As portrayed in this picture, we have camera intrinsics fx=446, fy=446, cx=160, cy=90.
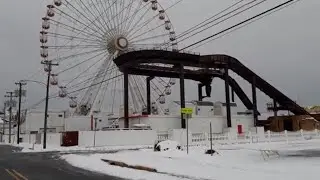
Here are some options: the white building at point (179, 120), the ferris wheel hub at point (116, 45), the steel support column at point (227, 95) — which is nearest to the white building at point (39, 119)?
the white building at point (179, 120)

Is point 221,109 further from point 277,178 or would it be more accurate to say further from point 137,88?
point 277,178

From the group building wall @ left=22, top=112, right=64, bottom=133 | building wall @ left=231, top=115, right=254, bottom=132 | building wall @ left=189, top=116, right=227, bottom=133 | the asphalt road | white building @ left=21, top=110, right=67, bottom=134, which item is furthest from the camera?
white building @ left=21, top=110, right=67, bottom=134

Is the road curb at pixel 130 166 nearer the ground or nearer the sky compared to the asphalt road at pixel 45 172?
nearer the sky

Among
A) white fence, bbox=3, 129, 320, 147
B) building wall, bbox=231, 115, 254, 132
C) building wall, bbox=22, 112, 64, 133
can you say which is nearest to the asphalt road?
white fence, bbox=3, 129, 320, 147

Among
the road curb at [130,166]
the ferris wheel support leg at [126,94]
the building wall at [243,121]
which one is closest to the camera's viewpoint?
the road curb at [130,166]

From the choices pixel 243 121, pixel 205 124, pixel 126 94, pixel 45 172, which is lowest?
pixel 45 172

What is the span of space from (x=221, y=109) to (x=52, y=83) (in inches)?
1286

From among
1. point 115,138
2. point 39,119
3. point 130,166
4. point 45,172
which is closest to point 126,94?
point 115,138

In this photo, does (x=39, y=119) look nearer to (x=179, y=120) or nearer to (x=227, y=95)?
(x=179, y=120)

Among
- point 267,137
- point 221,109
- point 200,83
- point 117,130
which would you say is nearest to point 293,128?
point 221,109

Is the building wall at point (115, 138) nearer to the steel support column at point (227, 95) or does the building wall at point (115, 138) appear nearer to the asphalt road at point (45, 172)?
the steel support column at point (227, 95)

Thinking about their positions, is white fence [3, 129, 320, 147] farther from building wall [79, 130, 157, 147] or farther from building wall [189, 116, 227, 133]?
building wall [189, 116, 227, 133]

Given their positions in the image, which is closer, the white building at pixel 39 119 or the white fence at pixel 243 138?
the white fence at pixel 243 138

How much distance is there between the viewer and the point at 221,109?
82312 millimetres
